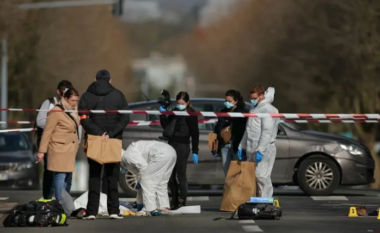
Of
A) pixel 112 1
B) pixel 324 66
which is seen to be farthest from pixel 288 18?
pixel 112 1

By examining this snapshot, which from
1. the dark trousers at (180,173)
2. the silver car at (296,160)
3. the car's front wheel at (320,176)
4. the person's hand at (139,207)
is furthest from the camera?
the car's front wheel at (320,176)

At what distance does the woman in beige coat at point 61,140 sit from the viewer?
16000 mm

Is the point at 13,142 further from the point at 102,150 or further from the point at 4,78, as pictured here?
the point at 4,78

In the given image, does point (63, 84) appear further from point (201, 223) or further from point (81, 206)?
point (201, 223)

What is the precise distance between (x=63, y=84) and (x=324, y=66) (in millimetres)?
31376

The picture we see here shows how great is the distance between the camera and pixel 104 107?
15992 millimetres

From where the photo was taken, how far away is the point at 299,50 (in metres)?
50.6

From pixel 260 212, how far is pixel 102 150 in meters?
2.17

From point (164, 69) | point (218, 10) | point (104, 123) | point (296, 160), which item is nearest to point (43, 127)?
point (104, 123)

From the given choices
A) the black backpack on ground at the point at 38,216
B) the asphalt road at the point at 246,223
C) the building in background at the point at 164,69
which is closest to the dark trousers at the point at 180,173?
the asphalt road at the point at 246,223

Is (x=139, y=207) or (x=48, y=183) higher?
(x=48, y=183)

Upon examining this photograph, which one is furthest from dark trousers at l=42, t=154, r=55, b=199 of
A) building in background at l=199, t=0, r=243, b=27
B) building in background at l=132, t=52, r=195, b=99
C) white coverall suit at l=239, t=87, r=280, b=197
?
building in background at l=132, t=52, r=195, b=99

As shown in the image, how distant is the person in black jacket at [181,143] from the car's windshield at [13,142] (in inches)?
460

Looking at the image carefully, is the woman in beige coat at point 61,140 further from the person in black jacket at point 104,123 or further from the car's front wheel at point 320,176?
the car's front wheel at point 320,176
